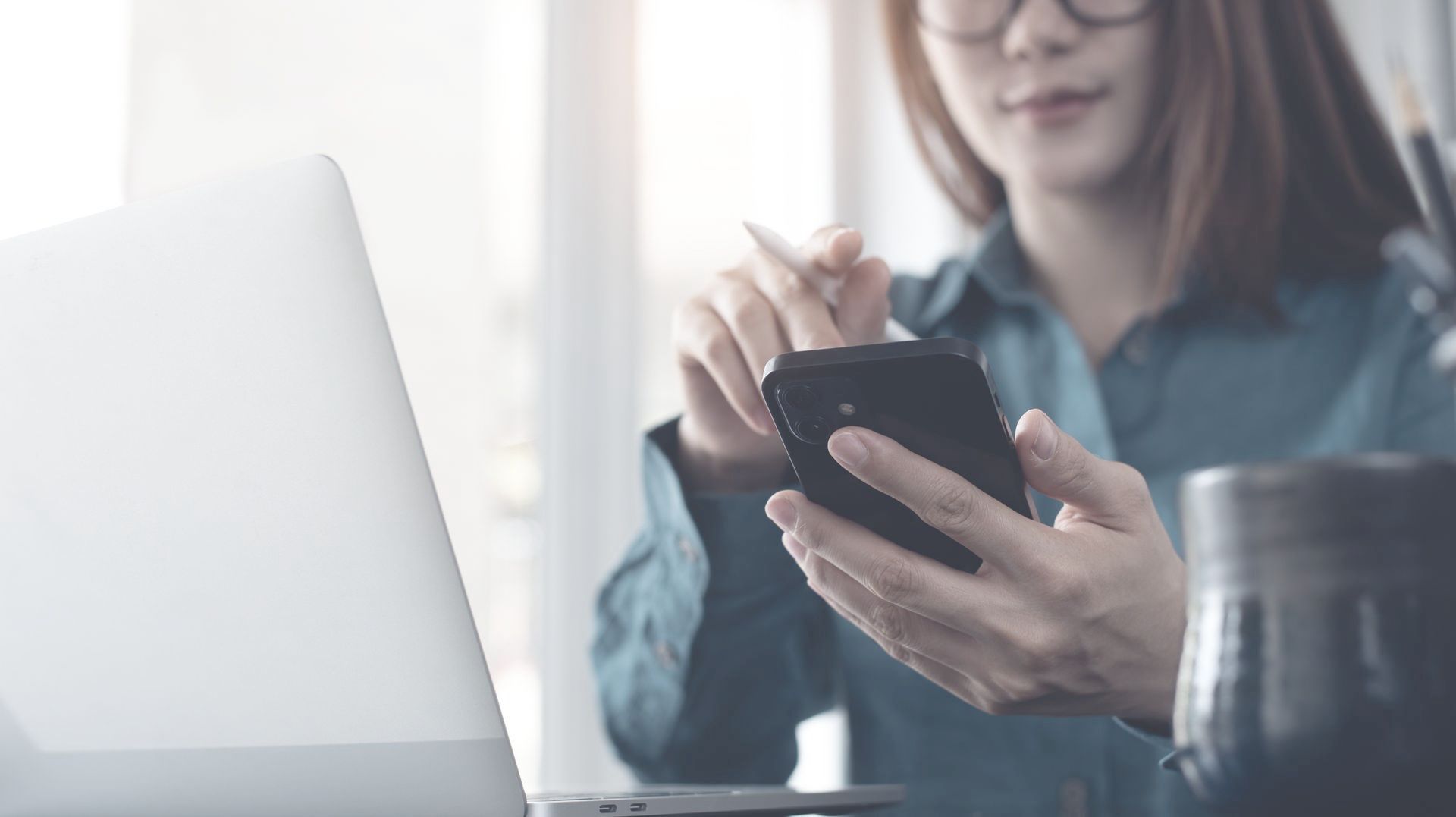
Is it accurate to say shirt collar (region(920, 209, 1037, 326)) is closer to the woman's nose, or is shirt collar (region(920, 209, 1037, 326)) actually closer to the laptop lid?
the woman's nose

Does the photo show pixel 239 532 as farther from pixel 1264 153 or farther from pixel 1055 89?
pixel 1264 153

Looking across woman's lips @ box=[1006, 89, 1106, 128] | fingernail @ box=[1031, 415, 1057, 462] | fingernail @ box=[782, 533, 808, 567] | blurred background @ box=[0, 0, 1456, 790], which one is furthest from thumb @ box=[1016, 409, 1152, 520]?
blurred background @ box=[0, 0, 1456, 790]

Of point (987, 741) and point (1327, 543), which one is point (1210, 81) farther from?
point (1327, 543)

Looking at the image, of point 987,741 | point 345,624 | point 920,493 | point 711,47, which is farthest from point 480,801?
point 711,47

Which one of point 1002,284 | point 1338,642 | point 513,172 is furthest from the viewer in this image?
point 513,172

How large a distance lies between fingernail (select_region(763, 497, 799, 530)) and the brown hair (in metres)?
0.65

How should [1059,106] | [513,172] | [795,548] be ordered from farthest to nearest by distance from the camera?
[513,172], [1059,106], [795,548]

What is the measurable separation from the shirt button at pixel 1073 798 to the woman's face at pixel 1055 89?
0.52 metres

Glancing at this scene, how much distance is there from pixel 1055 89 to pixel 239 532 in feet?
2.58

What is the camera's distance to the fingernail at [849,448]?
1.35ft

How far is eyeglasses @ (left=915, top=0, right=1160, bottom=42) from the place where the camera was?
92 centimetres

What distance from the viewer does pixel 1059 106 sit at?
960mm

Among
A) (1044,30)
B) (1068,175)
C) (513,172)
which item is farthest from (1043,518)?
(513,172)

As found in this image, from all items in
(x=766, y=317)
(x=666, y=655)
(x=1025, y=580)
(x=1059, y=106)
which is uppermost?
(x=1059, y=106)
